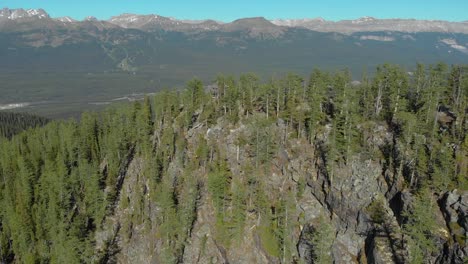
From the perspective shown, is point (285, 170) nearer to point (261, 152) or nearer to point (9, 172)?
point (261, 152)

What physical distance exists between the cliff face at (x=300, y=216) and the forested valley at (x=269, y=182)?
247 millimetres

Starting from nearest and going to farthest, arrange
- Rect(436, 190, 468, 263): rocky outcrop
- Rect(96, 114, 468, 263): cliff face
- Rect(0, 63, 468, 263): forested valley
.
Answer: Rect(436, 190, 468, 263): rocky outcrop, Rect(96, 114, 468, 263): cliff face, Rect(0, 63, 468, 263): forested valley

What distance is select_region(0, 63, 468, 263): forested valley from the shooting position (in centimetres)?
6819

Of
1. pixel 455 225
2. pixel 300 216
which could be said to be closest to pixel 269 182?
pixel 300 216

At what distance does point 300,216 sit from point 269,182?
1049 centimetres

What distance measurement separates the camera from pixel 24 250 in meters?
94.9

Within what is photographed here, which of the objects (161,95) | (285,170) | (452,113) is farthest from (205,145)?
(452,113)

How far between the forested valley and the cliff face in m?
0.25

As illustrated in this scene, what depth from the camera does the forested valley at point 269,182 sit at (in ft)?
224

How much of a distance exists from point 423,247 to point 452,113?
3711 centimetres

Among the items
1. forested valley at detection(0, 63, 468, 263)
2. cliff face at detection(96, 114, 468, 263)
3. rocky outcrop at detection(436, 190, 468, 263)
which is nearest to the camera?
rocky outcrop at detection(436, 190, 468, 263)

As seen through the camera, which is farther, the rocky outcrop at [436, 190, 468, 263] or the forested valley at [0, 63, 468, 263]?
the forested valley at [0, 63, 468, 263]

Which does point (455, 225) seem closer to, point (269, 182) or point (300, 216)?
point (300, 216)

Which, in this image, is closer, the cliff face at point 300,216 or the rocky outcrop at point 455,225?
the rocky outcrop at point 455,225
